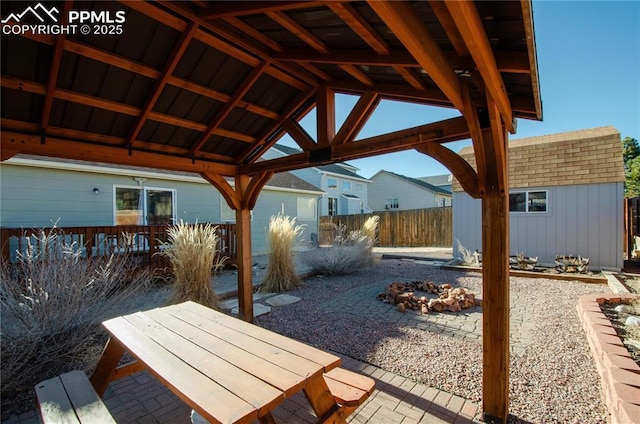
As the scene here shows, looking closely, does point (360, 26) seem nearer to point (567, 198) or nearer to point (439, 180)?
point (567, 198)

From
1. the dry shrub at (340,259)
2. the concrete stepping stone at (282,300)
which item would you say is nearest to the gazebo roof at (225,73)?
the concrete stepping stone at (282,300)

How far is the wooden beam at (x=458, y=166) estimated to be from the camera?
2.25 metres

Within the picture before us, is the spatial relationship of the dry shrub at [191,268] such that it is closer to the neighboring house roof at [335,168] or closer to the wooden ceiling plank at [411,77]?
the wooden ceiling plank at [411,77]

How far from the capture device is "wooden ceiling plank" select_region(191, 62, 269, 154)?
2894 mm

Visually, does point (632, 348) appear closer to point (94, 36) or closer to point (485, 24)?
point (485, 24)

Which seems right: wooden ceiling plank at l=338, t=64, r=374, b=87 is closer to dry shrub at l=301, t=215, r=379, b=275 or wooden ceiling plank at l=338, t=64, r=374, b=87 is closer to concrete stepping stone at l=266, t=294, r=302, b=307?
concrete stepping stone at l=266, t=294, r=302, b=307

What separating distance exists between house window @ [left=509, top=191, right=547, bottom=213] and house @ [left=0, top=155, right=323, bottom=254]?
6.52m

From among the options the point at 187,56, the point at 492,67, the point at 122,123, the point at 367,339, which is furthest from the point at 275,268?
the point at 492,67

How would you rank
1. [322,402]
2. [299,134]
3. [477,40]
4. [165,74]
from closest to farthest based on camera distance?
1. [477,40]
2. [322,402]
3. [165,74]
4. [299,134]

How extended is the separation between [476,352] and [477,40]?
10.2 ft

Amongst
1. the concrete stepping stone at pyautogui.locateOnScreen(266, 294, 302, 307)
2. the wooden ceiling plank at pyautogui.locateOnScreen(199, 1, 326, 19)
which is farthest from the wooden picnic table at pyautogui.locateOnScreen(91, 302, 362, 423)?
the concrete stepping stone at pyautogui.locateOnScreen(266, 294, 302, 307)

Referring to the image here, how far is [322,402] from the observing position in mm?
1512

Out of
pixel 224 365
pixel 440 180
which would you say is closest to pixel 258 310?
pixel 224 365

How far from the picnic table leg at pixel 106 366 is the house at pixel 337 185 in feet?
51.9
